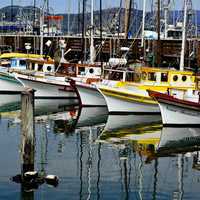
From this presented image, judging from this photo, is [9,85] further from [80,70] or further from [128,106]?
[128,106]

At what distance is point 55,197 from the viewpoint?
20.3 meters

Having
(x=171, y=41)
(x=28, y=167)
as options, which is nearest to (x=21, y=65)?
(x=171, y=41)

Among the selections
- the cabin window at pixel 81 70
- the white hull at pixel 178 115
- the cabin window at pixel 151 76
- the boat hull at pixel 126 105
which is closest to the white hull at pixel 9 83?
the cabin window at pixel 81 70

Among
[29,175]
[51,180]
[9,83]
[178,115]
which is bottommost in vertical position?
[9,83]

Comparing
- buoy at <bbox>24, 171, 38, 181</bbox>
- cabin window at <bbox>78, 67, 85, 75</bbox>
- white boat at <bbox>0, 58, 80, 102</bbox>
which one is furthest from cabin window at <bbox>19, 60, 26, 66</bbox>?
buoy at <bbox>24, 171, 38, 181</bbox>

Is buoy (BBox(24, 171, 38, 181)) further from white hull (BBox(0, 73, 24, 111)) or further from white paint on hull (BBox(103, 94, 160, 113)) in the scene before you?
white hull (BBox(0, 73, 24, 111))

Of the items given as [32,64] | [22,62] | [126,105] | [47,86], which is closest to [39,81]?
[47,86]

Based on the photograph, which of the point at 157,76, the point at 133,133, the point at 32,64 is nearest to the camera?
the point at 133,133

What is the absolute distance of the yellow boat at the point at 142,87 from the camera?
39.3 metres

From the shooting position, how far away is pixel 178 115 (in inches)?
1351

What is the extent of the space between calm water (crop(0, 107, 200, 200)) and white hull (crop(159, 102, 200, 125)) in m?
0.48

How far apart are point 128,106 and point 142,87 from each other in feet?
4.86

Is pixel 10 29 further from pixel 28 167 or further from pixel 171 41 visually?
pixel 28 167

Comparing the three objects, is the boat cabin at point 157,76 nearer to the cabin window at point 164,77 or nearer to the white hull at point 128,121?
the cabin window at point 164,77
